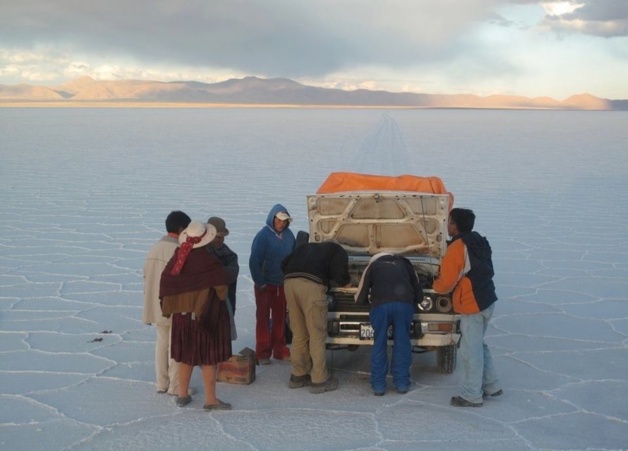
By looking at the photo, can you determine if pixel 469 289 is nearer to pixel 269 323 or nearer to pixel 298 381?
pixel 298 381

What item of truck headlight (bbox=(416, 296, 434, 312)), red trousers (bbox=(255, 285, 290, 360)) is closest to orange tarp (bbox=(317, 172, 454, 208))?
red trousers (bbox=(255, 285, 290, 360))

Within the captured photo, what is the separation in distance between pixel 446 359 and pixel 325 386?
112cm

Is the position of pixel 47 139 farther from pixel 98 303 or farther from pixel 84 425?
pixel 84 425

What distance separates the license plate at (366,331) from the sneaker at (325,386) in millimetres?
410

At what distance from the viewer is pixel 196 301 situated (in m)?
6.00

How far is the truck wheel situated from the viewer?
712cm

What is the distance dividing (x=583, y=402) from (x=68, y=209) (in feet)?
45.8

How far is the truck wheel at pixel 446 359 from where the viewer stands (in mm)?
7117

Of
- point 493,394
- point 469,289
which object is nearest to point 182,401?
point 469,289

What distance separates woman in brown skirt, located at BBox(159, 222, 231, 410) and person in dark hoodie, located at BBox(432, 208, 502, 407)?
1.57m

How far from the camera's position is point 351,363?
302 inches

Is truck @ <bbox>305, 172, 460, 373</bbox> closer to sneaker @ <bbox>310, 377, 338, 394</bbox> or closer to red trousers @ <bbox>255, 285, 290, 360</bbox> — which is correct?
sneaker @ <bbox>310, 377, 338, 394</bbox>

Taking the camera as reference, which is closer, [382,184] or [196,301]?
[196,301]

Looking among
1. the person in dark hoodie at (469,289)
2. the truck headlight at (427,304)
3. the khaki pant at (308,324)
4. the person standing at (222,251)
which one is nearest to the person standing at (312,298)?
the khaki pant at (308,324)
